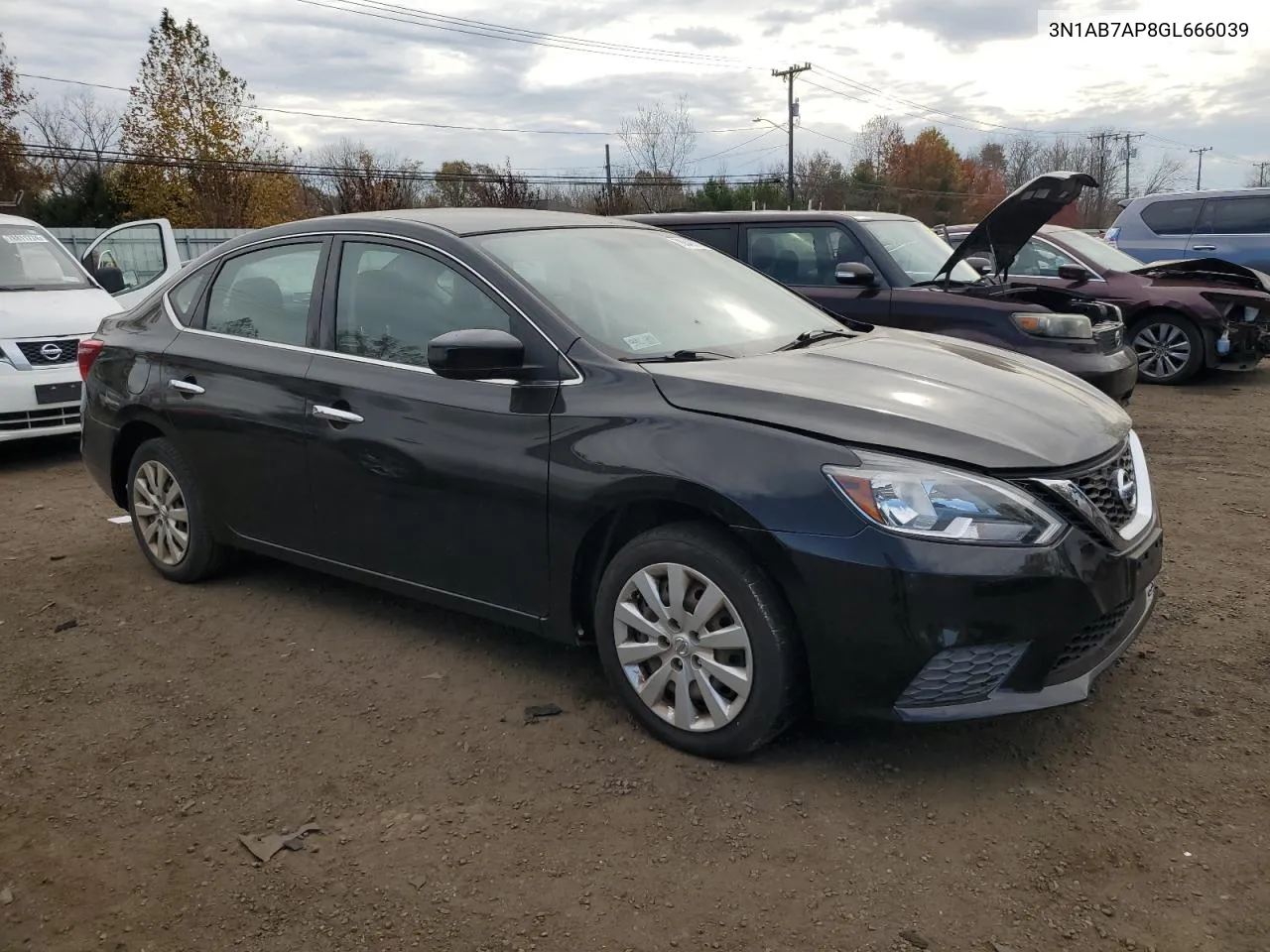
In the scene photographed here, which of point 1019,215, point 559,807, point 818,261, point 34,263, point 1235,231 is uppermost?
point 1235,231

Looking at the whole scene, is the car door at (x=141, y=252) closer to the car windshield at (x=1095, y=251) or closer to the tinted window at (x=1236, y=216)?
the car windshield at (x=1095, y=251)

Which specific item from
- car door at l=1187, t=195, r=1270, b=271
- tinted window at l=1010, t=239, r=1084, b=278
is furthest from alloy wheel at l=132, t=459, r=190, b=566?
car door at l=1187, t=195, r=1270, b=271

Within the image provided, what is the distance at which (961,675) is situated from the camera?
113 inches

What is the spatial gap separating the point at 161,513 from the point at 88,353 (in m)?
0.95

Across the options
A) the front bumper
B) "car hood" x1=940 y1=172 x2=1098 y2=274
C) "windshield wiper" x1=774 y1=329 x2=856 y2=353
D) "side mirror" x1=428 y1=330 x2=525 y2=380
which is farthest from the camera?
"car hood" x1=940 y1=172 x2=1098 y2=274

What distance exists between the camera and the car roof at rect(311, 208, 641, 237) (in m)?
3.96

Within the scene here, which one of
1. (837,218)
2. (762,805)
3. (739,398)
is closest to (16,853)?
(762,805)

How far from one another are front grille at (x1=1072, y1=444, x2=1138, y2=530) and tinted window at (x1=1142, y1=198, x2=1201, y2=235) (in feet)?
43.3

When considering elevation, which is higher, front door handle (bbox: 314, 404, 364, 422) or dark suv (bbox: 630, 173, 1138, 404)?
dark suv (bbox: 630, 173, 1138, 404)

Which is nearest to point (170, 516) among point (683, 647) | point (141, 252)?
point (683, 647)

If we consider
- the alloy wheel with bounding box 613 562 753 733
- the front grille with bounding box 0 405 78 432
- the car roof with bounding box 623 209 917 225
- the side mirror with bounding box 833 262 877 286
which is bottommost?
the alloy wheel with bounding box 613 562 753 733

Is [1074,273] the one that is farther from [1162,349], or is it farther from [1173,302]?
[1162,349]

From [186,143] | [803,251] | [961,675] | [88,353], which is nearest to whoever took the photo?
[961,675]

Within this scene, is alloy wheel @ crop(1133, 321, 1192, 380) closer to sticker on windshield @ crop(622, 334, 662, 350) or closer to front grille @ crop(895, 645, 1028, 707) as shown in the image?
sticker on windshield @ crop(622, 334, 662, 350)
